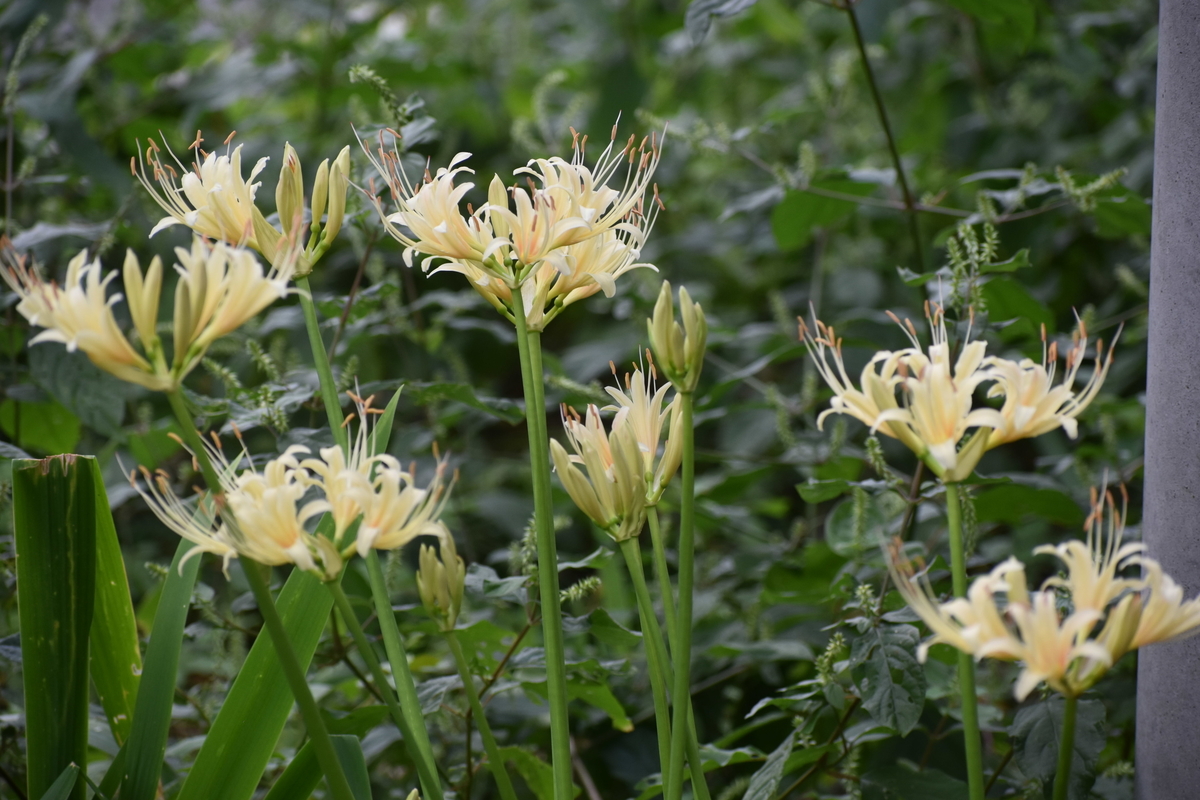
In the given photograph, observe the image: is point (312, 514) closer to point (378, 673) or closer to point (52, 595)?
point (378, 673)

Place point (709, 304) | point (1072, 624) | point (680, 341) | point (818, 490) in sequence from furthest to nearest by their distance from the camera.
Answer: point (709, 304) < point (818, 490) < point (680, 341) < point (1072, 624)

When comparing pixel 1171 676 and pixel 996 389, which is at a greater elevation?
pixel 996 389

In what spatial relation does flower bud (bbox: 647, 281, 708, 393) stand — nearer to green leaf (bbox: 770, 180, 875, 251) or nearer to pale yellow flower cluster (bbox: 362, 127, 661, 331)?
pale yellow flower cluster (bbox: 362, 127, 661, 331)

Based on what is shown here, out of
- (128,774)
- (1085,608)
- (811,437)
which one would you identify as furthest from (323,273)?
(1085,608)

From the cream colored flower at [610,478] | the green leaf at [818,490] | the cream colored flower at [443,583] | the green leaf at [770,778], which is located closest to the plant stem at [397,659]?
the cream colored flower at [443,583]

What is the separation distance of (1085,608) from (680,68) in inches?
88.6

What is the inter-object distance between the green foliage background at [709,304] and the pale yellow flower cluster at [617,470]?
0.65 ft

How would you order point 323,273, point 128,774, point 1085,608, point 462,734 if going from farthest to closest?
point 323,273
point 462,734
point 128,774
point 1085,608

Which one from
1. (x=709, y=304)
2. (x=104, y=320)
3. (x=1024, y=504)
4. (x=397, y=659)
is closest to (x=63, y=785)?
(x=397, y=659)

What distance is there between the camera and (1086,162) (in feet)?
6.33

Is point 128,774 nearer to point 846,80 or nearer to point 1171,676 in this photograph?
point 1171,676

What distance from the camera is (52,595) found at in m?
0.67

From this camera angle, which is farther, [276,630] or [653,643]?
[653,643]

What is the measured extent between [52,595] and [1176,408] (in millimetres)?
745
